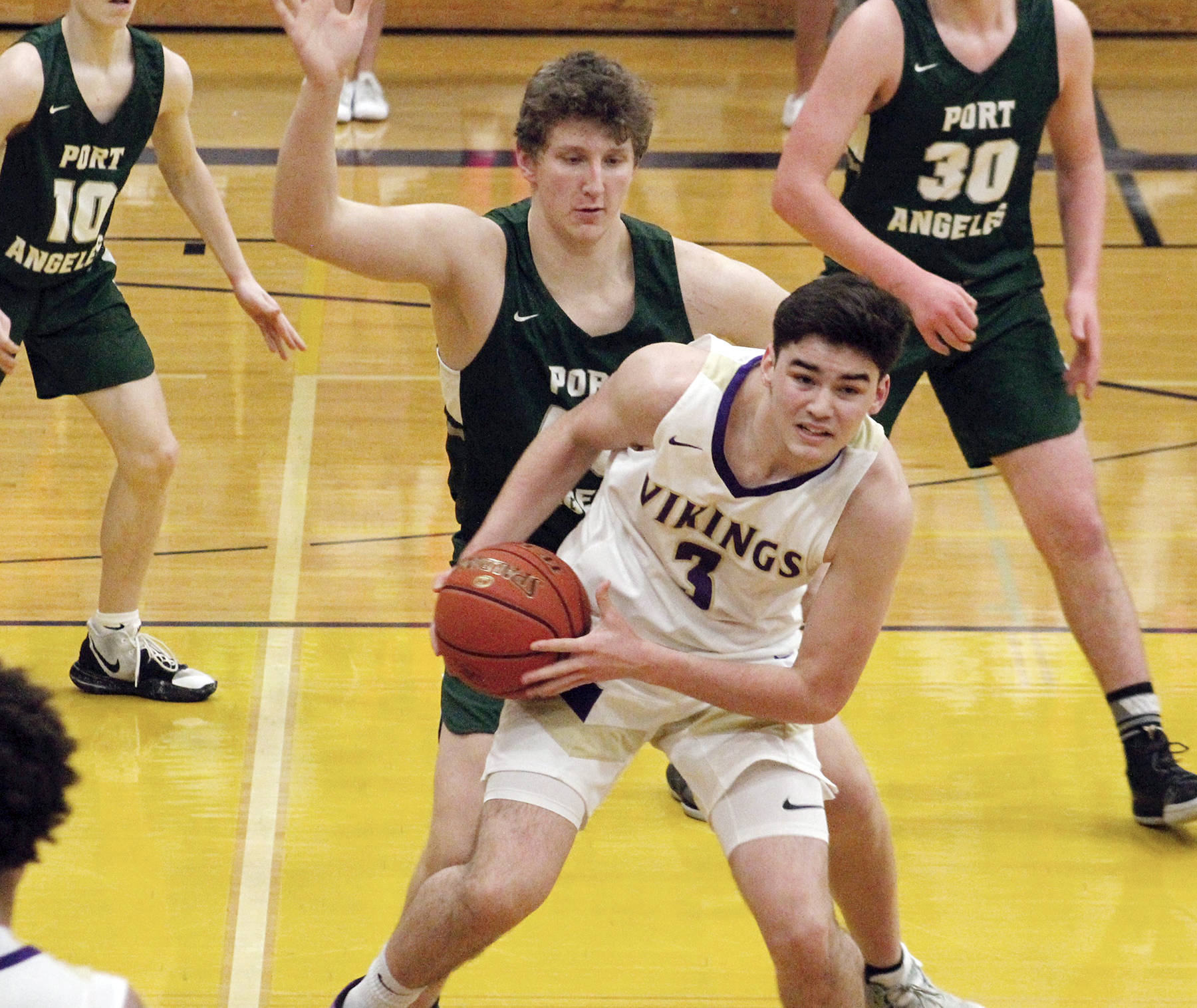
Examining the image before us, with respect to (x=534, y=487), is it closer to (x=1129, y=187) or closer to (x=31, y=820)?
(x=31, y=820)

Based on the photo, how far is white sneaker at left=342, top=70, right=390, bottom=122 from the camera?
32.7 feet

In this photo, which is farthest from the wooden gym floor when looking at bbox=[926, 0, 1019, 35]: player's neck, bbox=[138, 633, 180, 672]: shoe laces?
bbox=[926, 0, 1019, 35]: player's neck

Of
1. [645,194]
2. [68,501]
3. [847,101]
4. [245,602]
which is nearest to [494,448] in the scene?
[847,101]

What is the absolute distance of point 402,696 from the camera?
15.5ft

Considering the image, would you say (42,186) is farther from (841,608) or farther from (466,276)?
(841,608)

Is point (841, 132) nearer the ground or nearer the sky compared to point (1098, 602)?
nearer the sky

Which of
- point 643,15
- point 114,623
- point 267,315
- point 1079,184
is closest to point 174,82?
point 267,315

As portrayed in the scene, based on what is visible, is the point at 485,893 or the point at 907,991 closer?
the point at 485,893

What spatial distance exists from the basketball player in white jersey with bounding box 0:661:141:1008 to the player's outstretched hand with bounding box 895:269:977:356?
2257 mm

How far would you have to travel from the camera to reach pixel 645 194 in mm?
8875

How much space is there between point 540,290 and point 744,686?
0.93 metres

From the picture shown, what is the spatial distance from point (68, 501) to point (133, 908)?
2331mm

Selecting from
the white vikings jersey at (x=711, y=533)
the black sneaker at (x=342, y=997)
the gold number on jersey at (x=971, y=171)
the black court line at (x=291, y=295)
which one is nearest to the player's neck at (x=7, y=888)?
the black sneaker at (x=342, y=997)

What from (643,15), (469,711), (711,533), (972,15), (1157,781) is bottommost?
(1157,781)
